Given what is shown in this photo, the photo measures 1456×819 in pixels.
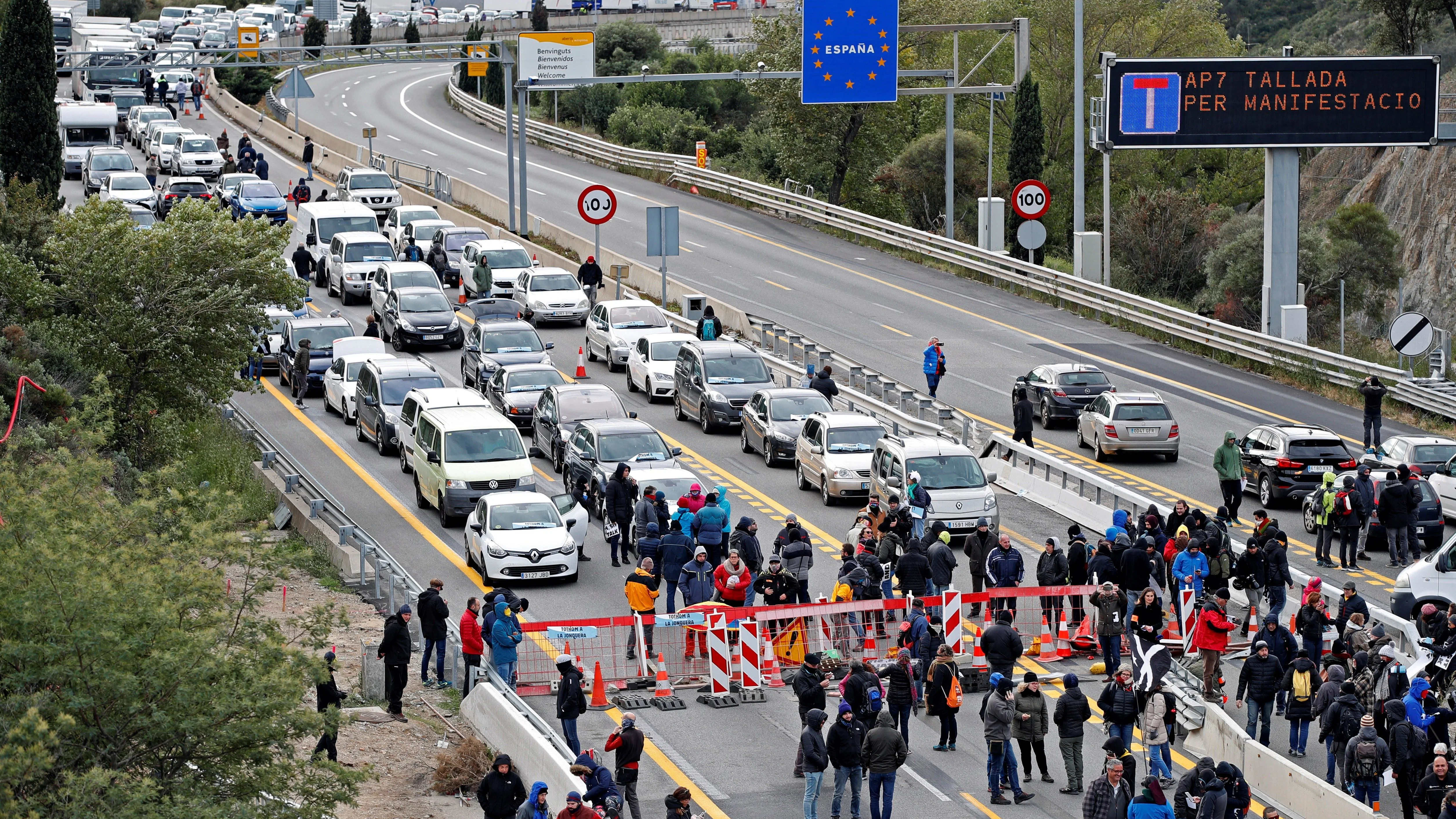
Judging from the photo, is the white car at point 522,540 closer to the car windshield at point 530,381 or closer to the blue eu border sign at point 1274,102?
the car windshield at point 530,381

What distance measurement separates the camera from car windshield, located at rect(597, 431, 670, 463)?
92.3 ft

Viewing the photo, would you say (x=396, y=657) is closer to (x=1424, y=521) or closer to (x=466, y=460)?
(x=466, y=460)

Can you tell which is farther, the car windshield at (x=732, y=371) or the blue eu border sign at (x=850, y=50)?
the blue eu border sign at (x=850, y=50)

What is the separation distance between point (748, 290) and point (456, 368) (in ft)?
38.4

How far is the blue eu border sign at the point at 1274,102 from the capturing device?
134ft

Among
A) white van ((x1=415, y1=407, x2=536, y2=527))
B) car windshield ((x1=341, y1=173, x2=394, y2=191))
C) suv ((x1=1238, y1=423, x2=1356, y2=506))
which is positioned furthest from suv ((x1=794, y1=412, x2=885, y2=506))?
car windshield ((x1=341, y1=173, x2=394, y2=191))

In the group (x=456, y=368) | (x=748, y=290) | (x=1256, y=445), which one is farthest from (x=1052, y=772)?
(x=748, y=290)

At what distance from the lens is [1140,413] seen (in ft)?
104

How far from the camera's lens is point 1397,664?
1784cm

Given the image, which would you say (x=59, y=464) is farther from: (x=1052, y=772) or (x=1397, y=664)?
(x=1397, y=664)

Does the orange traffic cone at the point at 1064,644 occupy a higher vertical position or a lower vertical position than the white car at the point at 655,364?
lower

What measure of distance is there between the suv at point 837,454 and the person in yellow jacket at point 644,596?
790 centimetres

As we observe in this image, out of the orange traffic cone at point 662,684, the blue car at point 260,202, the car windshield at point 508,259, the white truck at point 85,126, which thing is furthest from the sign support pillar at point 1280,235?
the white truck at point 85,126

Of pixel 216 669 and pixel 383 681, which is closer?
pixel 216 669
